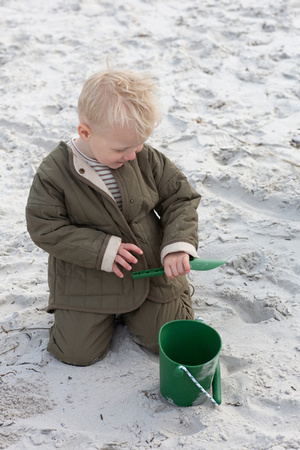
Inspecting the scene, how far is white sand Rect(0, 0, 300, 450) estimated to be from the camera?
5.56 ft

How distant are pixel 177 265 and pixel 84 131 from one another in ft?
1.86

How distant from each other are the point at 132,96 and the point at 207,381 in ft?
3.13

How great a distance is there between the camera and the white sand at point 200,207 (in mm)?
1695

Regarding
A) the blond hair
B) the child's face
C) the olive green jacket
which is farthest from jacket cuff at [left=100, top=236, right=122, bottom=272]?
the blond hair

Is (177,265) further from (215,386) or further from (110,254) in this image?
(215,386)

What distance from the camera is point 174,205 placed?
205 cm

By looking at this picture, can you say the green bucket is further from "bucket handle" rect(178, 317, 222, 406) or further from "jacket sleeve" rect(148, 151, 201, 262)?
"jacket sleeve" rect(148, 151, 201, 262)

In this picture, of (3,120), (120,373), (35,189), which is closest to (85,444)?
(120,373)

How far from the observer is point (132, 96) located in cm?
170

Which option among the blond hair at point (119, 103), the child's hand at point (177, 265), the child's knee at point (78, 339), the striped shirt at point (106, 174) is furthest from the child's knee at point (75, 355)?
the blond hair at point (119, 103)

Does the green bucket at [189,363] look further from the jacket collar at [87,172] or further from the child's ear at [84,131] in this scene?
the child's ear at [84,131]

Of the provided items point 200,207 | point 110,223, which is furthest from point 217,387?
point 200,207

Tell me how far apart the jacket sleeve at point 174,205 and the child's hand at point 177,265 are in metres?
0.04

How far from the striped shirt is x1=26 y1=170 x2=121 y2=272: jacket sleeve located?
149mm
